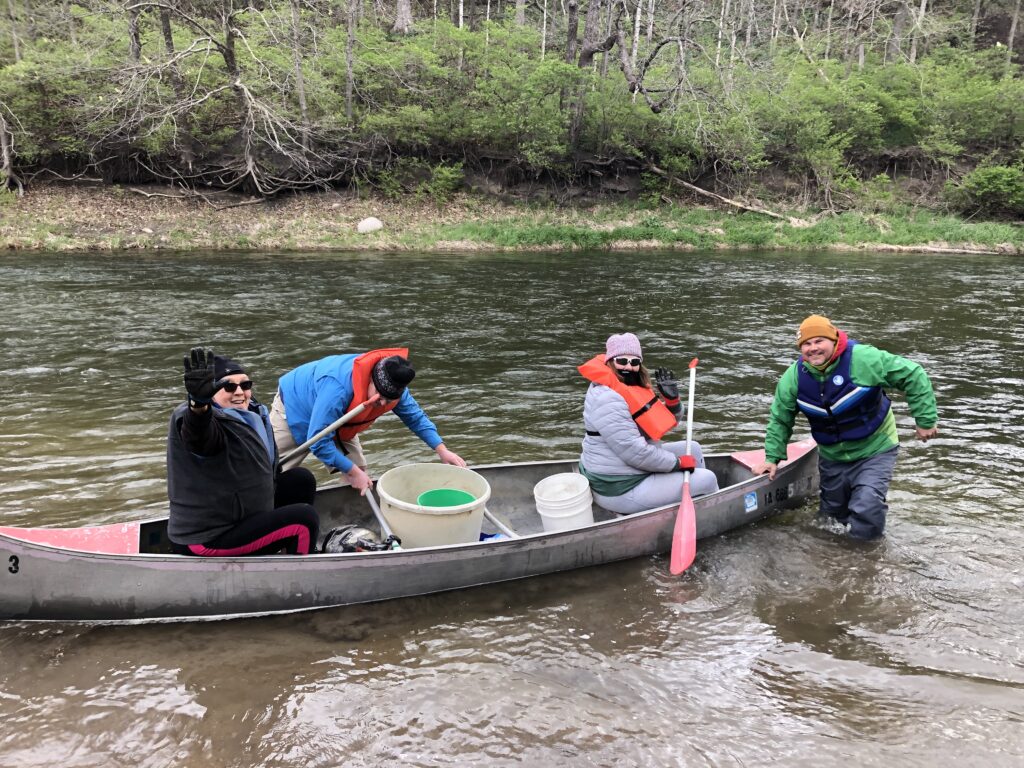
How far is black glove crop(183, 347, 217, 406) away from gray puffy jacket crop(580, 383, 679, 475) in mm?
2823

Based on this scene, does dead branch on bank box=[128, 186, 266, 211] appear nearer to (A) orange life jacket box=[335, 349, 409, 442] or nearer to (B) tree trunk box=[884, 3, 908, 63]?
(A) orange life jacket box=[335, 349, 409, 442]

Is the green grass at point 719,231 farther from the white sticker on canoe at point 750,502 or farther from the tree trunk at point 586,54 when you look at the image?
the white sticker on canoe at point 750,502

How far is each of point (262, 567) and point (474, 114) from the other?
27.7 m

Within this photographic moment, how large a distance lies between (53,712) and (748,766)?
139 inches

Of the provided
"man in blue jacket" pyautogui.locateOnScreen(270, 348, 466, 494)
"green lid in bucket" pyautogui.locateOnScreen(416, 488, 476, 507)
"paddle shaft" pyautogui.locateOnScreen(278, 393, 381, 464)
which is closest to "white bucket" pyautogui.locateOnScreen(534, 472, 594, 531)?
"green lid in bucket" pyautogui.locateOnScreen(416, 488, 476, 507)

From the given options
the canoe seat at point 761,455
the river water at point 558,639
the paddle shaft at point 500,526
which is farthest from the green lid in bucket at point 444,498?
the canoe seat at point 761,455

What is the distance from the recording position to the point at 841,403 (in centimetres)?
520

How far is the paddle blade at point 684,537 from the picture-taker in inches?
199

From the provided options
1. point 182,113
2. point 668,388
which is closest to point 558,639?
point 668,388

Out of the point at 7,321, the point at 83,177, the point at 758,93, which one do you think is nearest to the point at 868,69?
the point at 758,93

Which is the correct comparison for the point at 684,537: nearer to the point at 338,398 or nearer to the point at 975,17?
the point at 338,398

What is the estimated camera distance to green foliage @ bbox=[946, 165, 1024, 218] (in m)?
29.0

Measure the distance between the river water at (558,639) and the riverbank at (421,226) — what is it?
523 inches

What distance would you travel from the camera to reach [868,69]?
37.6 m
